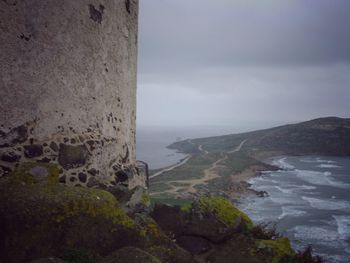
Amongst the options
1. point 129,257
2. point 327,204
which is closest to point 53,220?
point 129,257

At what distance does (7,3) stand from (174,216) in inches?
211

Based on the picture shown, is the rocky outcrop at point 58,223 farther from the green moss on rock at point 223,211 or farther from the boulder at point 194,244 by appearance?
the green moss on rock at point 223,211

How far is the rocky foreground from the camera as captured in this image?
196 inches

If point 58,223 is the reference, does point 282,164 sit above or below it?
below

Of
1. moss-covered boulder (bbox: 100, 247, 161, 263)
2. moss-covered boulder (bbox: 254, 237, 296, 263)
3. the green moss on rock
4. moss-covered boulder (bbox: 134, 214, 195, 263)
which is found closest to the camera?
moss-covered boulder (bbox: 100, 247, 161, 263)

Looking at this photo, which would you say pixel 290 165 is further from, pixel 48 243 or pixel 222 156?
pixel 48 243

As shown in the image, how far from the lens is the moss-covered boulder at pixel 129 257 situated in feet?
15.9

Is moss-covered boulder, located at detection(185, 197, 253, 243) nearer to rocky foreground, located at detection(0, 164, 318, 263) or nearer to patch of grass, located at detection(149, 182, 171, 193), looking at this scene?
rocky foreground, located at detection(0, 164, 318, 263)

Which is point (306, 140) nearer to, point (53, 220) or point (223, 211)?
point (223, 211)

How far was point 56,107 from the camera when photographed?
6414 mm

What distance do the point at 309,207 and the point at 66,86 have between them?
45.8 m

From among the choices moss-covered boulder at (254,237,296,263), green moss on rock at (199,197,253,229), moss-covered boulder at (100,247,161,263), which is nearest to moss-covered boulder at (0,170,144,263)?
moss-covered boulder at (100,247,161,263)

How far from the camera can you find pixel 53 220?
→ 5.11 m

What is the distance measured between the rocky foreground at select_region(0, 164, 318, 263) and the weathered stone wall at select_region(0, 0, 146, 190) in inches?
27.2
